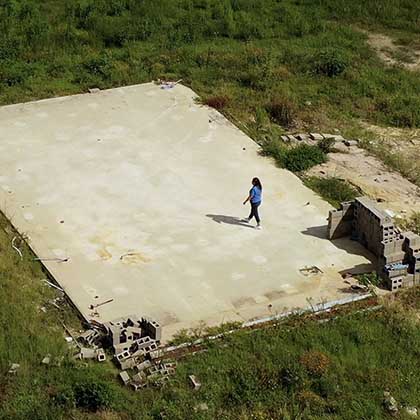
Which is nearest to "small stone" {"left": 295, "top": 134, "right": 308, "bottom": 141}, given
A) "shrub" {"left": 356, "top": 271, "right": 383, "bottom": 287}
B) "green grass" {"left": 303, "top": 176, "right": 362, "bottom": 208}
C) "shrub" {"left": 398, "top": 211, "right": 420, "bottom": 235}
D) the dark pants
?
"green grass" {"left": 303, "top": 176, "right": 362, "bottom": 208}

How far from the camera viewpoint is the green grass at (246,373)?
13250 millimetres

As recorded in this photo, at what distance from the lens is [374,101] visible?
2398 cm

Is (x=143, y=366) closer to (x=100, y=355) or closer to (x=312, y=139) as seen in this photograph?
(x=100, y=355)

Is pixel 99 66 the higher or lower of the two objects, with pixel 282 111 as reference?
lower

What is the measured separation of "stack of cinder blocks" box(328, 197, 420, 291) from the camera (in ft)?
53.8

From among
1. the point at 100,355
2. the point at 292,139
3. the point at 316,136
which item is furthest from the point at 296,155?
the point at 100,355

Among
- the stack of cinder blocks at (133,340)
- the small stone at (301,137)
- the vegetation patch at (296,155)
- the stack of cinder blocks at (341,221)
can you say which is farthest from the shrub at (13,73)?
the stack of cinder blocks at (133,340)

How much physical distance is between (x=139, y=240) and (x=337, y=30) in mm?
13384

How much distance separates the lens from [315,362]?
14.1 m

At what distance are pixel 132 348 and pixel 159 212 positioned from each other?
180 inches

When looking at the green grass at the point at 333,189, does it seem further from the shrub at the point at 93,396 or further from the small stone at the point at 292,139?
the shrub at the point at 93,396

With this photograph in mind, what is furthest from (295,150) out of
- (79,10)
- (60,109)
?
(79,10)

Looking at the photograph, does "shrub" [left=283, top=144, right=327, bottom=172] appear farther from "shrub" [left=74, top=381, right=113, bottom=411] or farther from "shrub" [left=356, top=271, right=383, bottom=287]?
"shrub" [left=74, top=381, right=113, bottom=411]

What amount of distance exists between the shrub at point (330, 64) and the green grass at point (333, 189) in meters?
6.03
